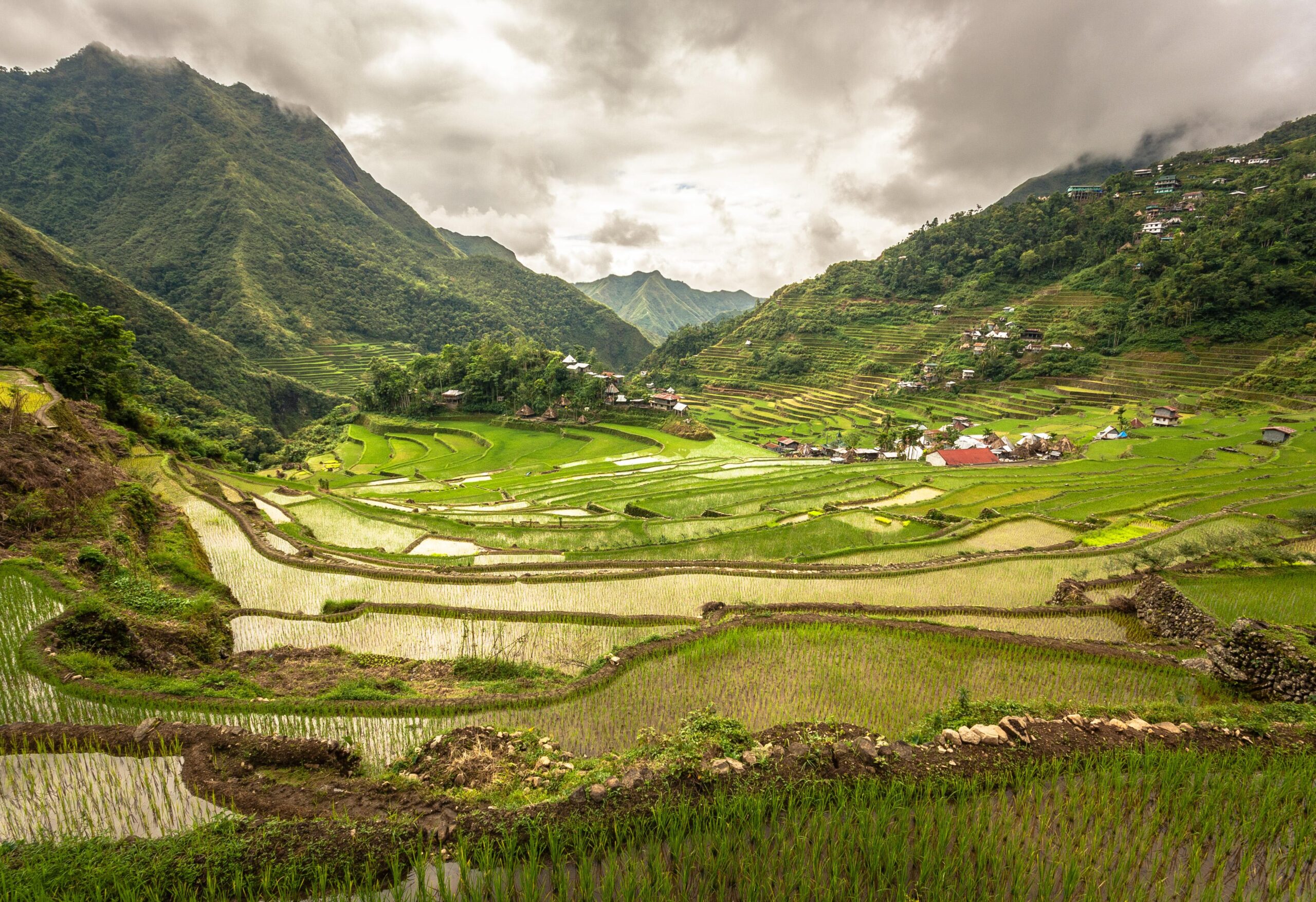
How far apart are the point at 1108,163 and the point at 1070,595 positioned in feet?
877

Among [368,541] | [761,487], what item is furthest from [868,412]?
[368,541]

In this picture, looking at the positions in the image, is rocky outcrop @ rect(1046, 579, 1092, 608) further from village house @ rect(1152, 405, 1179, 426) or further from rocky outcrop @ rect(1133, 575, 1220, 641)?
village house @ rect(1152, 405, 1179, 426)

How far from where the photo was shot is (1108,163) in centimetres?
18800

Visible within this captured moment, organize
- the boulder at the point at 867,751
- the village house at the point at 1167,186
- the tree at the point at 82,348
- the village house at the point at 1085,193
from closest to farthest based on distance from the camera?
the boulder at the point at 867,751 → the tree at the point at 82,348 → the village house at the point at 1167,186 → the village house at the point at 1085,193

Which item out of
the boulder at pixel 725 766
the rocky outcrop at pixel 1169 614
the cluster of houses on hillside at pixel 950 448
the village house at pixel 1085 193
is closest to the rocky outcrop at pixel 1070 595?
the rocky outcrop at pixel 1169 614

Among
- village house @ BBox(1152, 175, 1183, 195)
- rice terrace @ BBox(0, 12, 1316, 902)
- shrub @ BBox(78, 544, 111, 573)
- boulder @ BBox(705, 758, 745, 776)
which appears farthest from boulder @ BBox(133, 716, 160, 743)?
village house @ BBox(1152, 175, 1183, 195)

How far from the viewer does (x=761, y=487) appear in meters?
28.5

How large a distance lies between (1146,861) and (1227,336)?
8052cm

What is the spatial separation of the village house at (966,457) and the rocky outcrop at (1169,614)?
3177cm

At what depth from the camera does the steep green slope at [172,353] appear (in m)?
47.3

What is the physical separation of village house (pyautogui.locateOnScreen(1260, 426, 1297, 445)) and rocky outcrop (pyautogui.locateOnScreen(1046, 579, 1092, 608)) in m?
37.3

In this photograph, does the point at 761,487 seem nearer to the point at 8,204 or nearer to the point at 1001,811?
the point at 1001,811

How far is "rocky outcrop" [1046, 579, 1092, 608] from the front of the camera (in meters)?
11.4

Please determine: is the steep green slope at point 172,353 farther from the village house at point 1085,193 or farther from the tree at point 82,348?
the village house at point 1085,193
